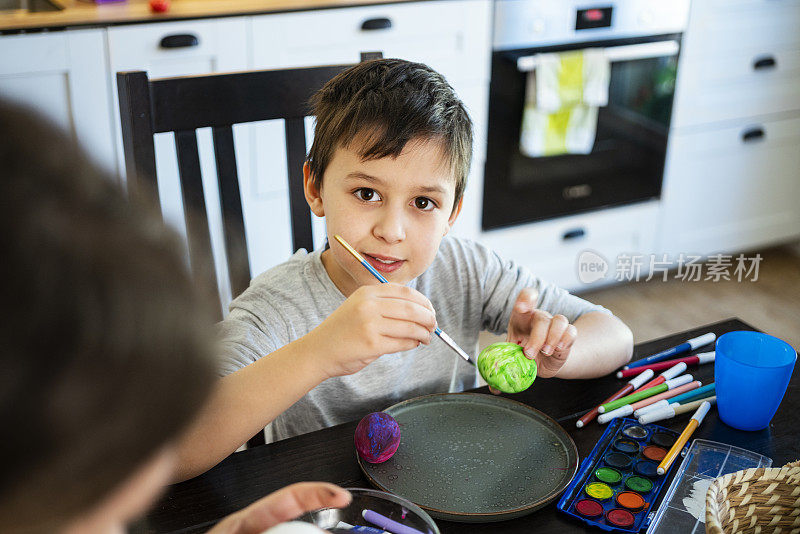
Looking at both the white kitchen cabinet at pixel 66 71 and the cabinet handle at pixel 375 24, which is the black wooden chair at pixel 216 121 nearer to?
the white kitchen cabinet at pixel 66 71

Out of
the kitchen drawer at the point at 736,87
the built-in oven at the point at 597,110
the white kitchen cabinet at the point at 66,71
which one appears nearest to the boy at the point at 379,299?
the white kitchen cabinet at the point at 66,71

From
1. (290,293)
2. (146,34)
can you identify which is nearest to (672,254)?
(146,34)

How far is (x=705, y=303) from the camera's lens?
294cm

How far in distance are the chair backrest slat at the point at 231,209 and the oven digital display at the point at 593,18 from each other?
5.17 ft

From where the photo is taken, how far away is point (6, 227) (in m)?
0.35

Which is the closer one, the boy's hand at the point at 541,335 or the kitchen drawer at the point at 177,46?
the boy's hand at the point at 541,335

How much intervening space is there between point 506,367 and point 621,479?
19 cm

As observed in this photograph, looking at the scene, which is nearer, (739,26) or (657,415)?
(657,415)

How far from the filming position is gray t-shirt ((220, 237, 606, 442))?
44.2 inches

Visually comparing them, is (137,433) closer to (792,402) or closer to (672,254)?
(792,402)

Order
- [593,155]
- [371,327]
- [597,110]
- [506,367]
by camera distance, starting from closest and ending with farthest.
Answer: [371,327] < [506,367] < [597,110] < [593,155]

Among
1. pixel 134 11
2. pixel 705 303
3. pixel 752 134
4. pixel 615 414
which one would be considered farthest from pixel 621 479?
pixel 752 134

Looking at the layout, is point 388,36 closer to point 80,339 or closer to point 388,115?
point 388,115

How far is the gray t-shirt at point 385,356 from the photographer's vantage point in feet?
3.68
